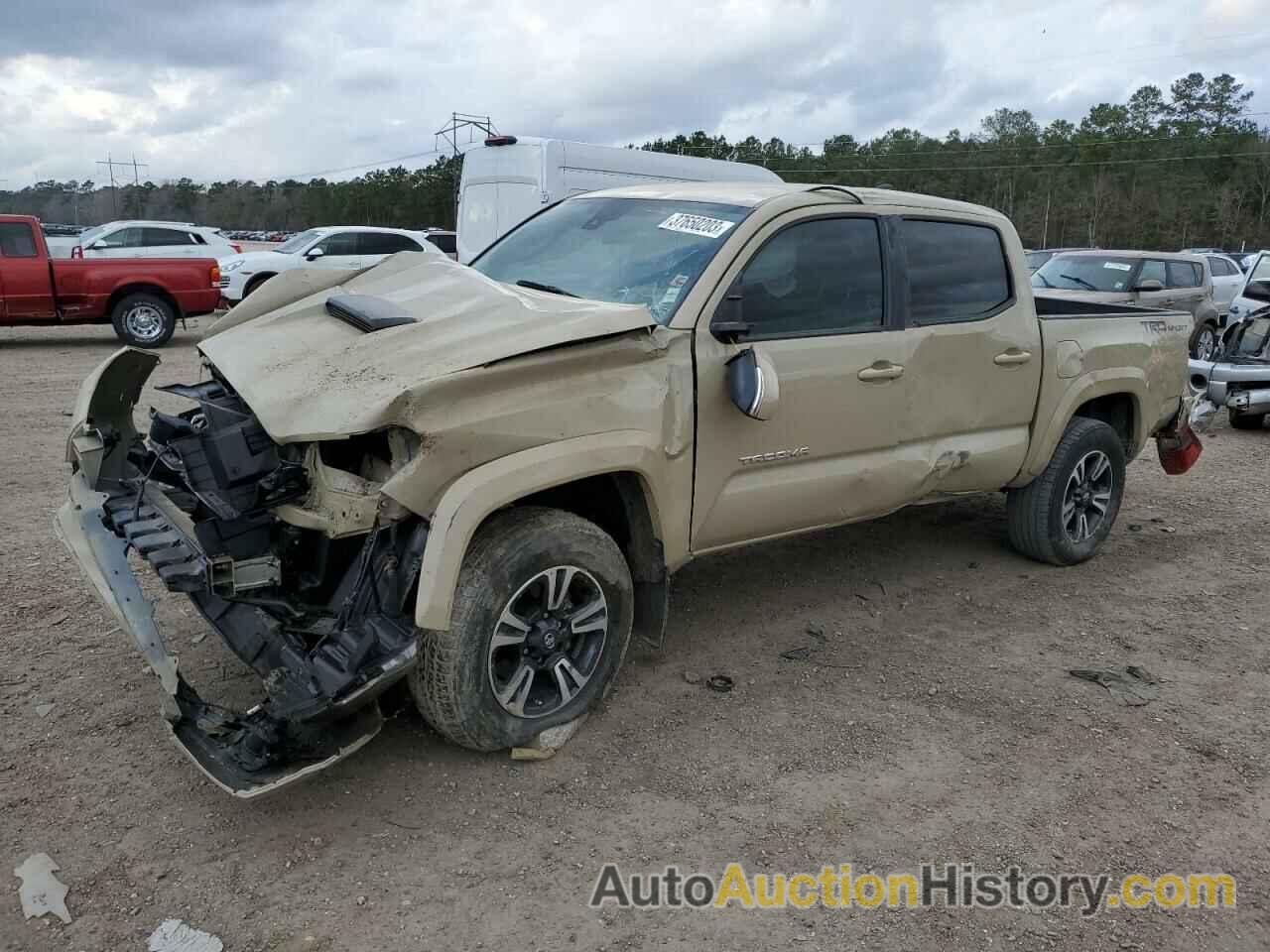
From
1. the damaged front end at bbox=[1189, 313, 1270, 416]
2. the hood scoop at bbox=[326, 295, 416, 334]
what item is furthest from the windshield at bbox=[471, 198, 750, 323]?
the damaged front end at bbox=[1189, 313, 1270, 416]

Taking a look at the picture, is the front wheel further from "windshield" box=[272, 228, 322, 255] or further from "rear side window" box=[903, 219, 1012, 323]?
"windshield" box=[272, 228, 322, 255]

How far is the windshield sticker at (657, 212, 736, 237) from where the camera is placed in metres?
3.95

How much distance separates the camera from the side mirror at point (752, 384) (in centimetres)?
358

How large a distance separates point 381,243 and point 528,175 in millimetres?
4604

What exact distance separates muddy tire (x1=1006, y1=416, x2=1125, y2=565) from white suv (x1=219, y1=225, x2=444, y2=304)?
1244 centimetres

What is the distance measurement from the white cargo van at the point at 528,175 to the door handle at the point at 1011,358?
8605 mm

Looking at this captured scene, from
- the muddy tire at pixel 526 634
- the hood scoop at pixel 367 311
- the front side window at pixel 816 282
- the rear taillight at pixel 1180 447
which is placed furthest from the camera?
the rear taillight at pixel 1180 447

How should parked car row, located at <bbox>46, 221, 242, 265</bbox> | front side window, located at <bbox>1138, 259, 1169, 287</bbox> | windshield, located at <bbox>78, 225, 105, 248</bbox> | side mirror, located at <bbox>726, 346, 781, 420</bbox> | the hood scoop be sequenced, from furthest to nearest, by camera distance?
parked car row, located at <bbox>46, 221, 242, 265</bbox> < windshield, located at <bbox>78, 225, 105, 248</bbox> < front side window, located at <bbox>1138, 259, 1169, 287</bbox> < side mirror, located at <bbox>726, 346, 781, 420</bbox> < the hood scoop

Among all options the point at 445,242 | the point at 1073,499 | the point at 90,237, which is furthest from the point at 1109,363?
the point at 445,242

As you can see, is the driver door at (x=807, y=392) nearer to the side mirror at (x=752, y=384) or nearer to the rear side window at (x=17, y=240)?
the side mirror at (x=752, y=384)

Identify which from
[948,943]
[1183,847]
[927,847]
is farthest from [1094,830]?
[948,943]

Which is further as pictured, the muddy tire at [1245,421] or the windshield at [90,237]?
the windshield at [90,237]

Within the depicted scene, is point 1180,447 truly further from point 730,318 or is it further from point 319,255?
point 319,255

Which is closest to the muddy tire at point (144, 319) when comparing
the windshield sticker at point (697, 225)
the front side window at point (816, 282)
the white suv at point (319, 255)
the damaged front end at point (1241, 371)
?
the white suv at point (319, 255)
